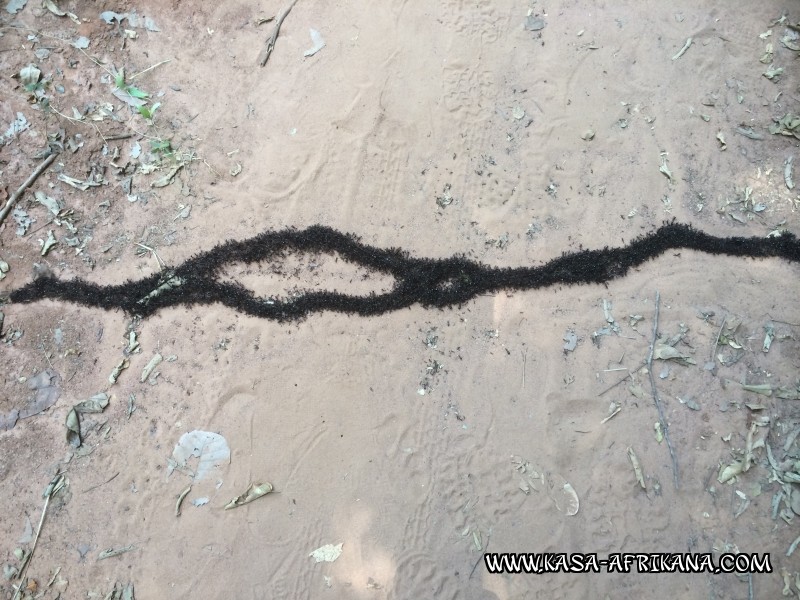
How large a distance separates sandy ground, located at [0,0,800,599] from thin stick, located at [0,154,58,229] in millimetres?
41

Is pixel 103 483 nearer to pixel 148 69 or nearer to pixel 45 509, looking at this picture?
pixel 45 509

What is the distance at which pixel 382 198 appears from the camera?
3.20m

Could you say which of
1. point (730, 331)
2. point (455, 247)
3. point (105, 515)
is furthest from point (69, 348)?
point (730, 331)

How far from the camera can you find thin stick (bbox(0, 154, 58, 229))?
125 inches

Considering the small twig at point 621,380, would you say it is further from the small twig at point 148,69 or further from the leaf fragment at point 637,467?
the small twig at point 148,69

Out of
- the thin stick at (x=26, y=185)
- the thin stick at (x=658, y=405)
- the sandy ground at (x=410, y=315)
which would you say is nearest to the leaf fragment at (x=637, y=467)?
the sandy ground at (x=410, y=315)

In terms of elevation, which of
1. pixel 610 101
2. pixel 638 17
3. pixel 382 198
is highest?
pixel 638 17

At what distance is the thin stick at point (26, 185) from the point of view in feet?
10.4

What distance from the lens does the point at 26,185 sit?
10.5 ft

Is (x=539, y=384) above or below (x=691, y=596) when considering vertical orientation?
above

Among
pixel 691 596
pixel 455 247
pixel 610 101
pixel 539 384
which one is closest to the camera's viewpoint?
pixel 691 596

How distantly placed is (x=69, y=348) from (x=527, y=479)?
2811 millimetres

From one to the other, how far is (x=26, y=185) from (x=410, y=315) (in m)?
2.60

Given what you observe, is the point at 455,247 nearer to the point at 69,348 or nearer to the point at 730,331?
the point at 730,331
